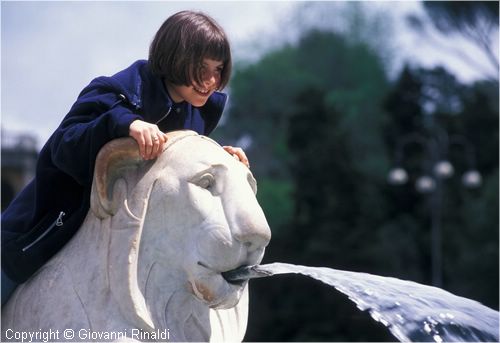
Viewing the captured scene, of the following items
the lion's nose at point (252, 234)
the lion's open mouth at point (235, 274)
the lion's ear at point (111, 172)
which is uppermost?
the lion's ear at point (111, 172)

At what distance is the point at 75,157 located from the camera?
9.83 ft

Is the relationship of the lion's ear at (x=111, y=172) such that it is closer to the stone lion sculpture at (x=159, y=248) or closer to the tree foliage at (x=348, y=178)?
the stone lion sculpture at (x=159, y=248)

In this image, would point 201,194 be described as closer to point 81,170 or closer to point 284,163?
point 81,170

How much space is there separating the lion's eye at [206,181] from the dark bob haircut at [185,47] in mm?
259

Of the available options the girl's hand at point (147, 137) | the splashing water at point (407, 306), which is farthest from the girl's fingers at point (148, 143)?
the splashing water at point (407, 306)

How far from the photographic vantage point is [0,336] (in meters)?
3.12

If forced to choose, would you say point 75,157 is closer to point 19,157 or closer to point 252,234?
point 252,234

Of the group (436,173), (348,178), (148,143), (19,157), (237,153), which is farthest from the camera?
(19,157)

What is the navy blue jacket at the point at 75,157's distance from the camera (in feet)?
9.78

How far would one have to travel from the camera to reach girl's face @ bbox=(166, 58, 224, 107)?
3.10 metres

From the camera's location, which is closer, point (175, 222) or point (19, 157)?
point (175, 222)

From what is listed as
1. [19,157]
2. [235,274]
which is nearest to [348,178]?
[19,157]

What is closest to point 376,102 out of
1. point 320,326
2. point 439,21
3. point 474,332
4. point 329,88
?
point 329,88

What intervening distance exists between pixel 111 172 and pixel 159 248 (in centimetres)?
21
